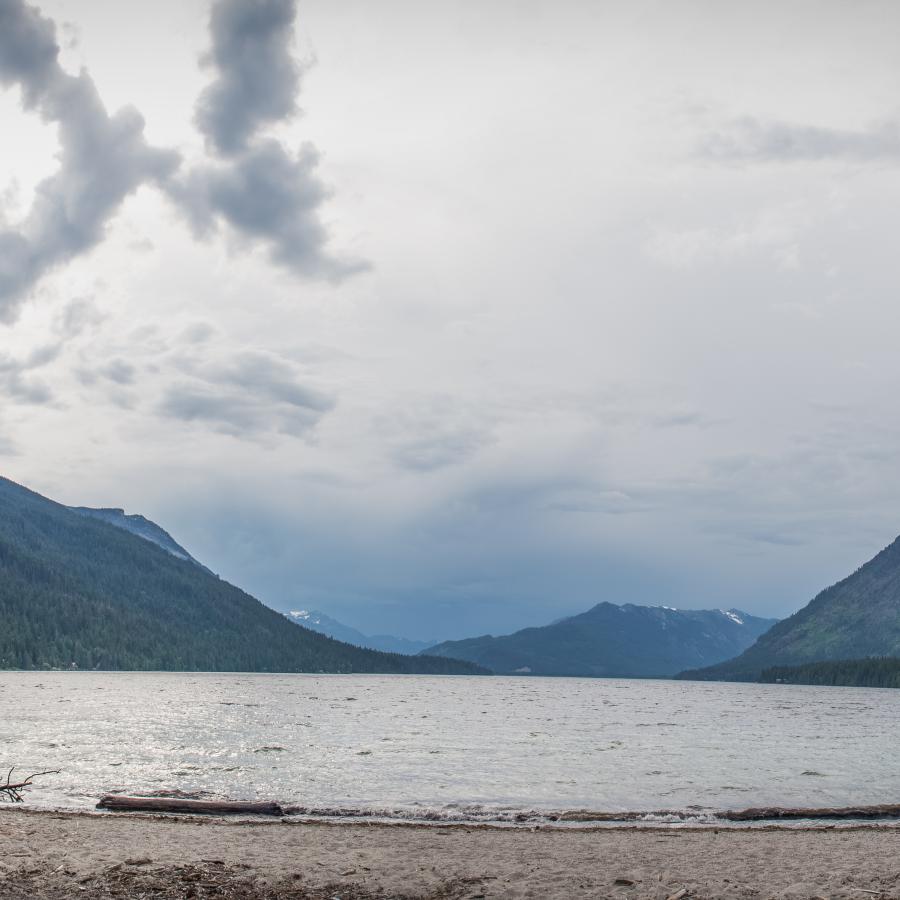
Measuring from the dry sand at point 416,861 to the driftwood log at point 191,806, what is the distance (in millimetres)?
3703

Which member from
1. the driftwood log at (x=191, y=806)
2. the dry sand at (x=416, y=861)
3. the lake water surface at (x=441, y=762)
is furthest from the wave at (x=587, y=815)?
the dry sand at (x=416, y=861)

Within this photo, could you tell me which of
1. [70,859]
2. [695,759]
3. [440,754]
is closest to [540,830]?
[70,859]

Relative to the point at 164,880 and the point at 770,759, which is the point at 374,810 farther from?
the point at 770,759

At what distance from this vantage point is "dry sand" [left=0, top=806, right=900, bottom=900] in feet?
76.9

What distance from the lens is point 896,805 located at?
4516cm

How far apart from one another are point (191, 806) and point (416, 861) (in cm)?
1761

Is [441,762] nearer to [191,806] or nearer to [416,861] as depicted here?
[191,806]

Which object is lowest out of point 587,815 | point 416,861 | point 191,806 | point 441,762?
point 441,762

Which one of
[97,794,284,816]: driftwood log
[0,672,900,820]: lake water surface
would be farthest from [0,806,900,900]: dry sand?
[0,672,900,820]: lake water surface

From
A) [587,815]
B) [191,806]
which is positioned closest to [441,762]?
[587,815]

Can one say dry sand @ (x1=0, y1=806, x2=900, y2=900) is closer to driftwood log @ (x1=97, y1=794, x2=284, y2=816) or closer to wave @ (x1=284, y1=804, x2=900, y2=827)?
driftwood log @ (x1=97, y1=794, x2=284, y2=816)

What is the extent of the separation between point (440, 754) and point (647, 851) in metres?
41.0

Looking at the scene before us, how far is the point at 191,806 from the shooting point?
40.5 meters

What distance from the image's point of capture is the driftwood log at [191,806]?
40156 millimetres
